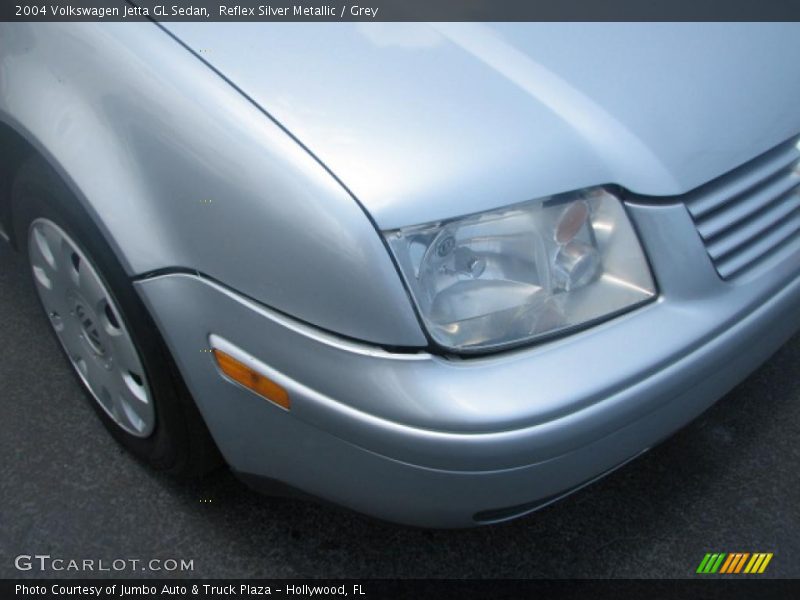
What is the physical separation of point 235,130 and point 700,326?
0.82m

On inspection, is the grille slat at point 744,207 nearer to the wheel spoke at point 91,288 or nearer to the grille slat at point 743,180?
the grille slat at point 743,180

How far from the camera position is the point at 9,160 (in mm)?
1678

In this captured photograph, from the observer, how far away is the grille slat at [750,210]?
1.39m

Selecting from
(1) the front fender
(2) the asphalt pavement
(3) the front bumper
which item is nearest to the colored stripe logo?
(2) the asphalt pavement

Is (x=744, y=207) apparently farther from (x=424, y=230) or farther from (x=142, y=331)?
(x=142, y=331)

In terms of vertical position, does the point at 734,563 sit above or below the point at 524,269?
below

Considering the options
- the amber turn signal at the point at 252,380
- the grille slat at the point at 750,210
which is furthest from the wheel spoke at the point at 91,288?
the grille slat at the point at 750,210

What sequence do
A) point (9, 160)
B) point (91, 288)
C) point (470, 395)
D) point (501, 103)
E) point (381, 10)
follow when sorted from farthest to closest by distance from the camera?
point (9, 160) → point (91, 288) → point (381, 10) → point (501, 103) → point (470, 395)

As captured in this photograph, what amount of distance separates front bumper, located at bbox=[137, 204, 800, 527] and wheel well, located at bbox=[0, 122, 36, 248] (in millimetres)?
469

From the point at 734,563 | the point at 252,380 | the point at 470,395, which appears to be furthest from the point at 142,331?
the point at 734,563

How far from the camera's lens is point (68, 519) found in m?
1.74

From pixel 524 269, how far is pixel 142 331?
2.29ft

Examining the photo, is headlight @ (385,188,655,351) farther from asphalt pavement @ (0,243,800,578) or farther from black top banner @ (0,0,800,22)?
asphalt pavement @ (0,243,800,578)

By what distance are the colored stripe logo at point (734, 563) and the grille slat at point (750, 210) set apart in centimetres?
65
